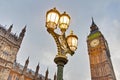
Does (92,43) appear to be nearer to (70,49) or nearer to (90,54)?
(90,54)

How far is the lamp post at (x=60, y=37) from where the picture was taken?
6643 millimetres

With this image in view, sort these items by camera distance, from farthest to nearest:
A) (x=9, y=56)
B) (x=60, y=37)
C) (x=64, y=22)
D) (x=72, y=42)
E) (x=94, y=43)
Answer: (x=94, y=43) < (x=9, y=56) < (x=72, y=42) < (x=64, y=22) < (x=60, y=37)

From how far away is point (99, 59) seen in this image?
58.7 meters

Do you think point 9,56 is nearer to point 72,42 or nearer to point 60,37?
point 72,42

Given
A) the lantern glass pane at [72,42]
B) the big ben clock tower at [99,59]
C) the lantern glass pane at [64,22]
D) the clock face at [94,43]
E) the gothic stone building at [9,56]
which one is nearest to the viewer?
the lantern glass pane at [64,22]

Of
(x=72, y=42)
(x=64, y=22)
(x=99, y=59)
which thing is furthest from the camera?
(x=99, y=59)

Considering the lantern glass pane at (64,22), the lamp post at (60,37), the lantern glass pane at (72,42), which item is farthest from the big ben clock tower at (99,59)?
the lantern glass pane at (64,22)

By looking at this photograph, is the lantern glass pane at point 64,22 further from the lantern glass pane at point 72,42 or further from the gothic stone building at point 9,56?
the gothic stone building at point 9,56

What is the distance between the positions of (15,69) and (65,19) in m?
26.5

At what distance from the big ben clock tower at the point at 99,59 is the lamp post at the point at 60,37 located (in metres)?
47.8

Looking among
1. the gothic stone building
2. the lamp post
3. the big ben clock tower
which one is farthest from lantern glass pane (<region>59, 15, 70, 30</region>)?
the big ben clock tower

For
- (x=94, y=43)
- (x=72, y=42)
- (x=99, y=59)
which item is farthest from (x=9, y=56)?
(x=94, y=43)

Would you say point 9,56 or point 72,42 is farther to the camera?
point 9,56

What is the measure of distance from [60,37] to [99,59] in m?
54.3
